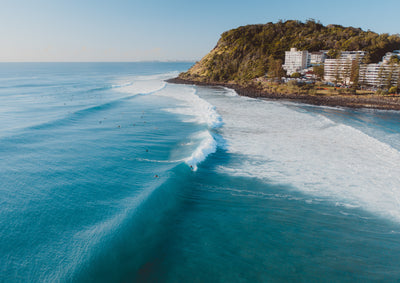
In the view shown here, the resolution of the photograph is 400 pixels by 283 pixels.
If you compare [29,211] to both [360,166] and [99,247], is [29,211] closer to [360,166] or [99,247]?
[99,247]

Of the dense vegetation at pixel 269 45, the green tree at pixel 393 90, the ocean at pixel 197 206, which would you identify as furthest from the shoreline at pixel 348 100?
the dense vegetation at pixel 269 45

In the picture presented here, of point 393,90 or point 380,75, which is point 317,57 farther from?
point 393,90

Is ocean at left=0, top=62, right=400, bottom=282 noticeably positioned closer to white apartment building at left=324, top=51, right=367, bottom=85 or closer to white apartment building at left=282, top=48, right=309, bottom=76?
white apartment building at left=324, top=51, right=367, bottom=85

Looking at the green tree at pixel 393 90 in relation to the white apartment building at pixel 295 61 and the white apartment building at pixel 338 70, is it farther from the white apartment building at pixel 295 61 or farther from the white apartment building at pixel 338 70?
the white apartment building at pixel 295 61

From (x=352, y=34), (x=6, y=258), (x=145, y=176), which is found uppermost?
(x=352, y=34)

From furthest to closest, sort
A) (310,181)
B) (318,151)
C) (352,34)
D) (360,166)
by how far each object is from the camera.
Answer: (352,34)
(318,151)
(360,166)
(310,181)

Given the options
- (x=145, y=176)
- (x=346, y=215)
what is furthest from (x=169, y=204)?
(x=346, y=215)

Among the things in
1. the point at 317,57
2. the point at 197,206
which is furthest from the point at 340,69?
the point at 197,206
